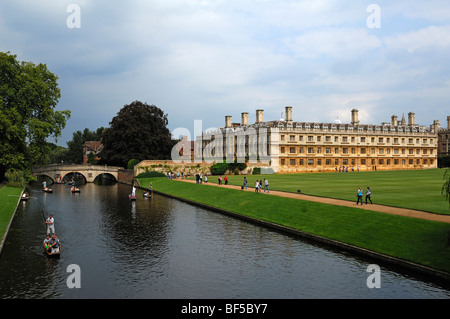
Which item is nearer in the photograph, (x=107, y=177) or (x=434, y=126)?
(x=107, y=177)

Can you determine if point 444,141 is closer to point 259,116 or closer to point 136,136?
point 259,116

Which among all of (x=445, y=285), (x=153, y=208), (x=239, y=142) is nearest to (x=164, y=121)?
(x=239, y=142)

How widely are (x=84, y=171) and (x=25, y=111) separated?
106 feet

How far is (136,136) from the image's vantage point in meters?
81.4

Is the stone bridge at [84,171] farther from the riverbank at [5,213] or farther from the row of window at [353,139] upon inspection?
the row of window at [353,139]

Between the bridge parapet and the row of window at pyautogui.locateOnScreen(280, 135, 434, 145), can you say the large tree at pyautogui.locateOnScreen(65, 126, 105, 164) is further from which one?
the row of window at pyautogui.locateOnScreen(280, 135, 434, 145)

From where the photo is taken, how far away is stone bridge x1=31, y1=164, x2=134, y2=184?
76438mm

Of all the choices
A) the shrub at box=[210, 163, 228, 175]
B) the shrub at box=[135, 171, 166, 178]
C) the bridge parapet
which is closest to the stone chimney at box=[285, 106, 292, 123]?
the shrub at box=[210, 163, 228, 175]

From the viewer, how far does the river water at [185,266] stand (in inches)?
615

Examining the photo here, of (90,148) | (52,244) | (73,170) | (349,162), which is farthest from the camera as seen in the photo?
Result: (90,148)

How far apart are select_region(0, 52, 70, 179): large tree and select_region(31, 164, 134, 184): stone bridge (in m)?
22.5

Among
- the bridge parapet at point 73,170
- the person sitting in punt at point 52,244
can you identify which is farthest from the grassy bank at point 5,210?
the bridge parapet at point 73,170

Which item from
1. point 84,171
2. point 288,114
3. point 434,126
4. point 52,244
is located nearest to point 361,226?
point 52,244
